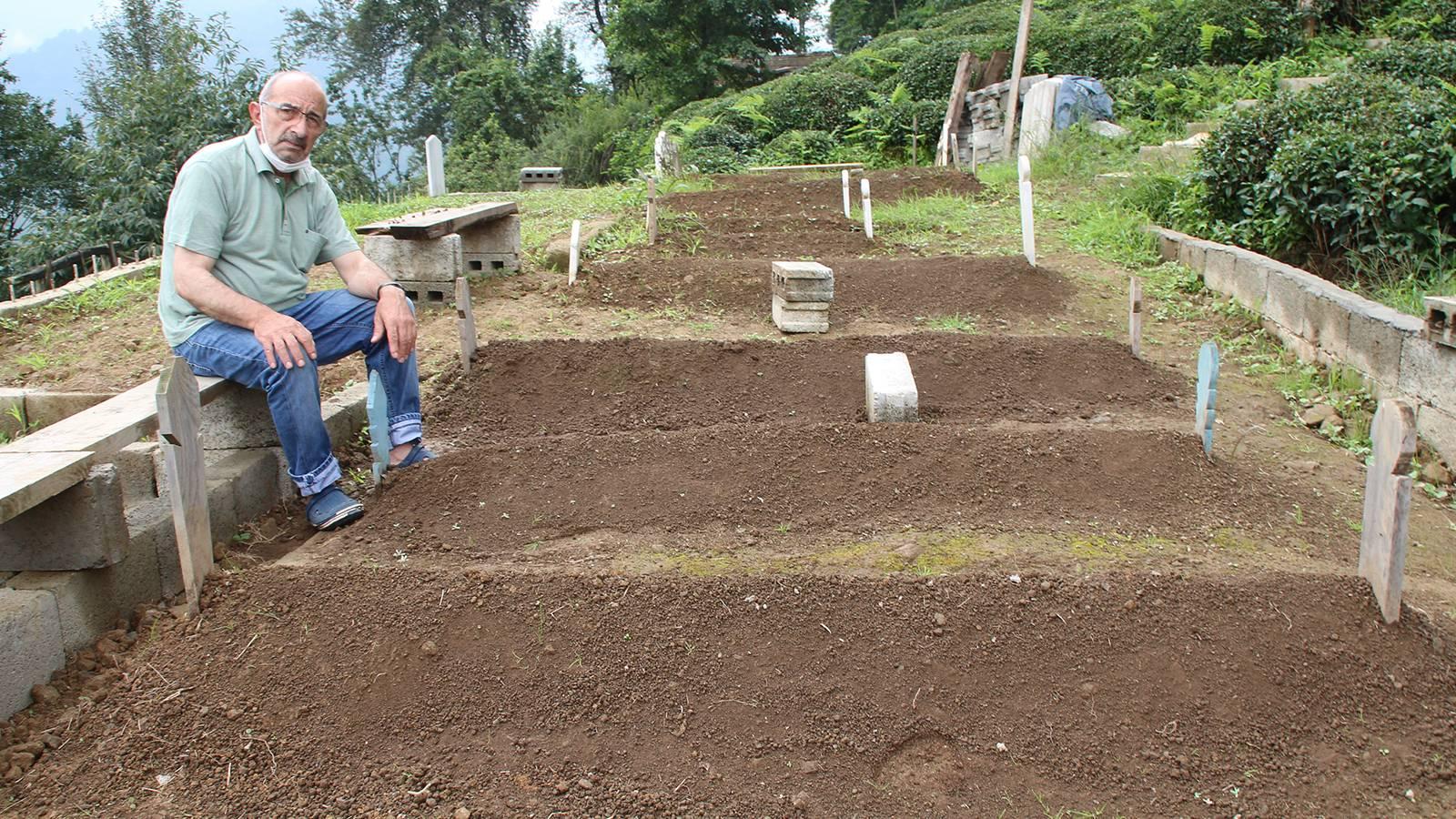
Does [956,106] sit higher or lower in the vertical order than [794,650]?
higher

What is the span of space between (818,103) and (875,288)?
12390mm

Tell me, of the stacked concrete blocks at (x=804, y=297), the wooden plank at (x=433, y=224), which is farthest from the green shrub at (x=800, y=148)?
the stacked concrete blocks at (x=804, y=297)

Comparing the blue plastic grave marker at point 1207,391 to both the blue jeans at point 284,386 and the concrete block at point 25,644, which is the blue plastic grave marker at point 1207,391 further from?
the concrete block at point 25,644

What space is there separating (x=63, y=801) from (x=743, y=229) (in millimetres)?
7444

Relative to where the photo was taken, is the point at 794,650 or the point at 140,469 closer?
the point at 794,650

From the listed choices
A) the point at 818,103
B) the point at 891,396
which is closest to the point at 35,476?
the point at 891,396

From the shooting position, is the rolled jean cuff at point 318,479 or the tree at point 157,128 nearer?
the rolled jean cuff at point 318,479

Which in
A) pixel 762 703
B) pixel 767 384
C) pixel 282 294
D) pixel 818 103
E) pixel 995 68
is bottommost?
pixel 762 703

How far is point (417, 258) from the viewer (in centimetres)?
647

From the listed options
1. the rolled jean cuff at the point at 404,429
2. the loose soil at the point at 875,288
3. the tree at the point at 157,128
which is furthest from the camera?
the tree at the point at 157,128

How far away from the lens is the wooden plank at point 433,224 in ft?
19.9

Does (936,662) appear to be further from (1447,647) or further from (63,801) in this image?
(63,801)

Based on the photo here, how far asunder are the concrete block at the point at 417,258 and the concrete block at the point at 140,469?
9.53 feet

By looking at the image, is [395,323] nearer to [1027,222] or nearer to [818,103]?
[1027,222]
